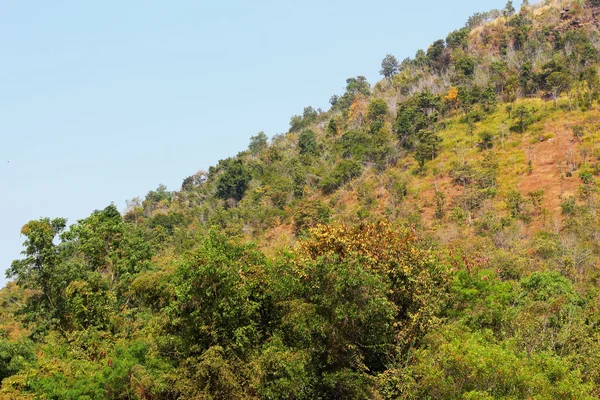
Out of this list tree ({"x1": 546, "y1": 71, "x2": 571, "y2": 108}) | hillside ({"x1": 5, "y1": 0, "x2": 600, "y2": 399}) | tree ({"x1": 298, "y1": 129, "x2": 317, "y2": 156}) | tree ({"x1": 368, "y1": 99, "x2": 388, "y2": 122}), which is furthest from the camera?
tree ({"x1": 368, "y1": 99, "x2": 388, "y2": 122})

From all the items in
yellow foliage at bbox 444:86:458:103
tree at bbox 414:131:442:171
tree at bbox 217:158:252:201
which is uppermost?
tree at bbox 217:158:252:201

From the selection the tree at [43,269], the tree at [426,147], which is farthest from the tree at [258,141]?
the tree at [43,269]

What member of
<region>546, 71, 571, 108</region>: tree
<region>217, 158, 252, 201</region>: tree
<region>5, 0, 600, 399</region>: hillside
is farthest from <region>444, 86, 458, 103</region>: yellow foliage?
<region>217, 158, 252, 201</region>: tree

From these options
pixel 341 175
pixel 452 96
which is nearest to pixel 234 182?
pixel 341 175

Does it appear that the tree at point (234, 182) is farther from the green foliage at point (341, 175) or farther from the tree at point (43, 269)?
the tree at point (43, 269)

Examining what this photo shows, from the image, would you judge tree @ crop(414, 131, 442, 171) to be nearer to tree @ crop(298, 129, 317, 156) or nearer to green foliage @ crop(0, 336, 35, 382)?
tree @ crop(298, 129, 317, 156)

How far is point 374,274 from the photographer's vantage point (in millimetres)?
16906

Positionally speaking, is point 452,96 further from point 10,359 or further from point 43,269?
point 10,359

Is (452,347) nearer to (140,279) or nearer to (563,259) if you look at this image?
(140,279)

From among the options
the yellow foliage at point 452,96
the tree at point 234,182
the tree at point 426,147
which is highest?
the tree at point 234,182

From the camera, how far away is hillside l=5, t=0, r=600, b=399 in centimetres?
1538

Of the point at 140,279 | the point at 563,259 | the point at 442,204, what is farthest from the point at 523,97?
the point at 140,279

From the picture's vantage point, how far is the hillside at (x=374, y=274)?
50.4ft

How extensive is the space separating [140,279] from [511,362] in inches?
713
